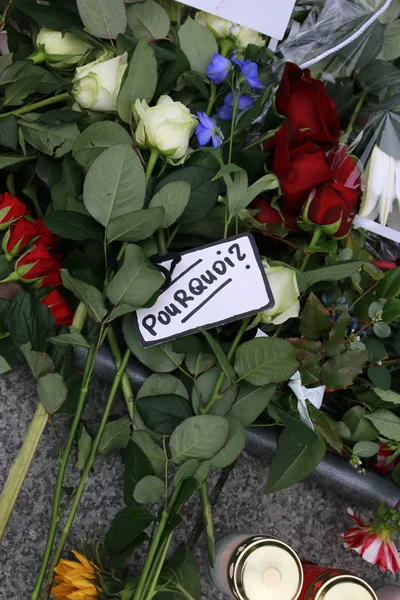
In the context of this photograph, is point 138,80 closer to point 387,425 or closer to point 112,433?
point 112,433

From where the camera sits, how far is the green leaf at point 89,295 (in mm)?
561

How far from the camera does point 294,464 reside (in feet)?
2.04

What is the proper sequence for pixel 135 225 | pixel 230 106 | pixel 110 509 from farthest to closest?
pixel 110 509, pixel 230 106, pixel 135 225

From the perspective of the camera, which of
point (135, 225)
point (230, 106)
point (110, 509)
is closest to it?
point (135, 225)

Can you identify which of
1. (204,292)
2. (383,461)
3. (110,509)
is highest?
(204,292)

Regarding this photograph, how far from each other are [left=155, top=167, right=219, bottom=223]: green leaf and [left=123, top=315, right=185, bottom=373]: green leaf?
0.12 m

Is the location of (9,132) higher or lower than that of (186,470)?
higher

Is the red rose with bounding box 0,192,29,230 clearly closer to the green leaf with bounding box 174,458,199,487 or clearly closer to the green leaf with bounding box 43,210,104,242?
the green leaf with bounding box 43,210,104,242

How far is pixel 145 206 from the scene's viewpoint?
23.7 inches

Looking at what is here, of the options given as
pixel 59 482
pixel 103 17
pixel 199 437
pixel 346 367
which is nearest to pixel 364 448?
pixel 346 367

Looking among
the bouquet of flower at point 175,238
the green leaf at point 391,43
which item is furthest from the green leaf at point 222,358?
the green leaf at point 391,43

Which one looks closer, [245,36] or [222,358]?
[222,358]

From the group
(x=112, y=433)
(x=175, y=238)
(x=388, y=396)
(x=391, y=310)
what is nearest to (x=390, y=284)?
(x=391, y=310)

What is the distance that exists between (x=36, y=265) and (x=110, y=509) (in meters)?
0.31
